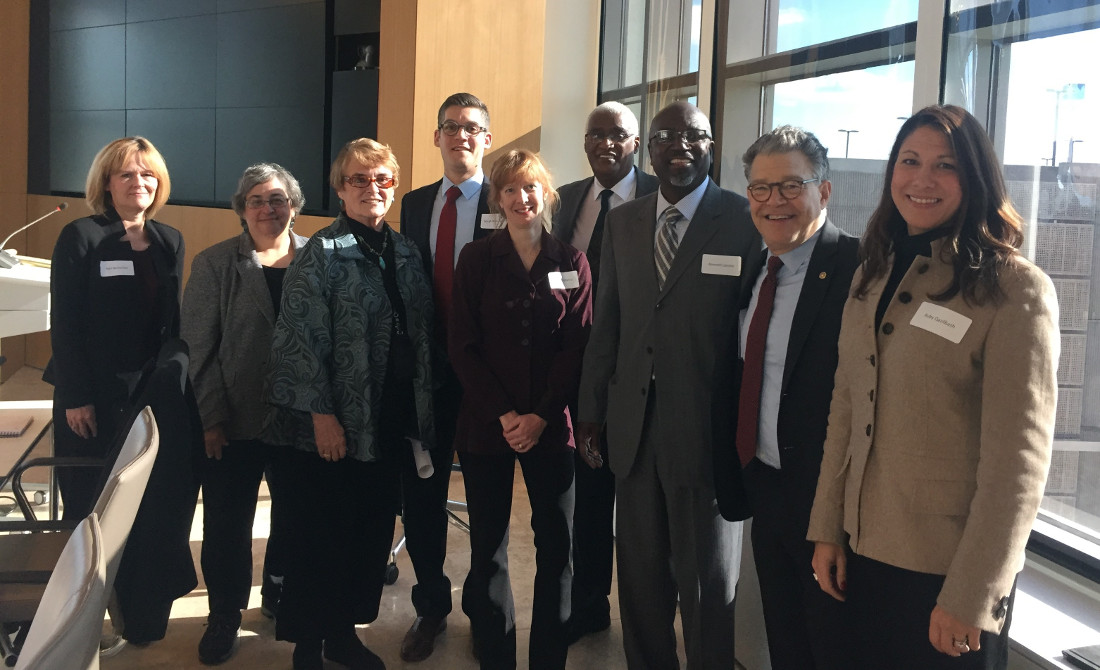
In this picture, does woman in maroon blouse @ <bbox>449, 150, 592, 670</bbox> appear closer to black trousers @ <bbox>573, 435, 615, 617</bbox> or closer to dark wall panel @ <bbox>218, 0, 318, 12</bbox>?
black trousers @ <bbox>573, 435, 615, 617</bbox>

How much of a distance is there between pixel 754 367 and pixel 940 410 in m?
0.58

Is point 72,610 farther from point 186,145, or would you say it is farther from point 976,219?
point 186,145

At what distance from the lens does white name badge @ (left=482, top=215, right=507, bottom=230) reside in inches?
113

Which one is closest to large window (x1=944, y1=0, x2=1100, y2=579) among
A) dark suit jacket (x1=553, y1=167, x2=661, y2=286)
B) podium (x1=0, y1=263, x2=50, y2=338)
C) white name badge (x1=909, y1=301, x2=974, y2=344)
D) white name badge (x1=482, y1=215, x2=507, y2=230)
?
white name badge (x1=909, y1=301, x2=974, y2=344)

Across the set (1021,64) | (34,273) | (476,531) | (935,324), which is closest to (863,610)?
(935,324)

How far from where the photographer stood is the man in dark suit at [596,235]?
10.1ft

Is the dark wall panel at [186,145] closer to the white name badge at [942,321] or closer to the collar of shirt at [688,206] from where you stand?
the collar of shirt at [688,206]

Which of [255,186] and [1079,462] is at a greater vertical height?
[255,186]

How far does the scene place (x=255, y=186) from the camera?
118 inches

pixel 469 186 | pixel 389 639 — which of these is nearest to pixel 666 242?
pixel 469 186

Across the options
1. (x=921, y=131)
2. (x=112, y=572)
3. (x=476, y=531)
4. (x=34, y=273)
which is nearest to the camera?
(x=112, y=572)

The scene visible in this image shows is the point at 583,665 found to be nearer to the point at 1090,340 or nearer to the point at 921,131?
the point at 1090,340

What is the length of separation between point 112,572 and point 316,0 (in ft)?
19.4

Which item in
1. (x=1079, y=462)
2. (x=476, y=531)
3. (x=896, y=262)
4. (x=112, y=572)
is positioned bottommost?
(x=476, y=531)
